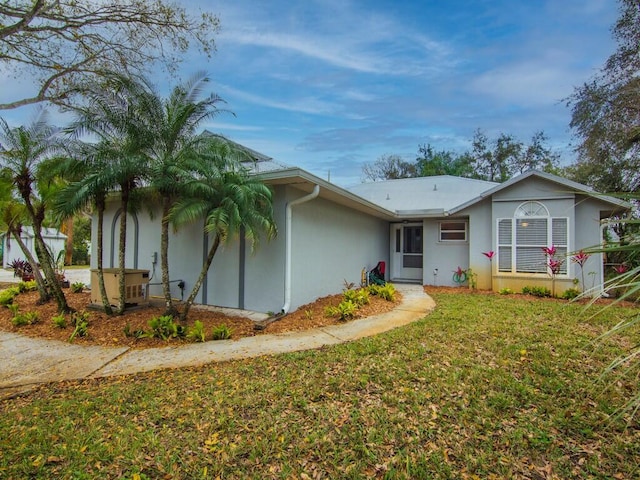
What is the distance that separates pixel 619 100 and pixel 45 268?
1779 centimetres

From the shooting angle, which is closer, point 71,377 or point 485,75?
point 71,377

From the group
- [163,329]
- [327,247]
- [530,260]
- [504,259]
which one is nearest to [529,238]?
[530,260]

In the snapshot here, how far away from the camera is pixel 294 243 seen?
7.35 m

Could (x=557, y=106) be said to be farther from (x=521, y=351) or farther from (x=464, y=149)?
(x=464, y=149)

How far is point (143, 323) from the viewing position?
21.1 ft

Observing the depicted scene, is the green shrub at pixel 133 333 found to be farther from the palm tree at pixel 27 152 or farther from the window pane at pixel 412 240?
the window pane at pixel 412 240

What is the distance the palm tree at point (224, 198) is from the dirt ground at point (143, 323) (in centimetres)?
81

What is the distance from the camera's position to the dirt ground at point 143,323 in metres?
5.75

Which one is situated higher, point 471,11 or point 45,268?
point 471,11

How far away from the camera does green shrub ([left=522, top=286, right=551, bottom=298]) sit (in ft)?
31.6

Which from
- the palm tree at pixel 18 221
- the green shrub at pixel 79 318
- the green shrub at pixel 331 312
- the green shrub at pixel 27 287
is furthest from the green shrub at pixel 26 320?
the green shrub at pixel 331 312

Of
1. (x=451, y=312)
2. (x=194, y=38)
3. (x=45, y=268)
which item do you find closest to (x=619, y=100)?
(x=451, y=312)

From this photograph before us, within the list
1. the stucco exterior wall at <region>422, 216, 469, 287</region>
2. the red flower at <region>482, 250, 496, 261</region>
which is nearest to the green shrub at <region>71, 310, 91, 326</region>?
the stucco exterior wall at <region>422, 216, 469, 287</region>

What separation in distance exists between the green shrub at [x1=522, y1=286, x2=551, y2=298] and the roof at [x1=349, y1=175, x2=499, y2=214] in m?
4.28
